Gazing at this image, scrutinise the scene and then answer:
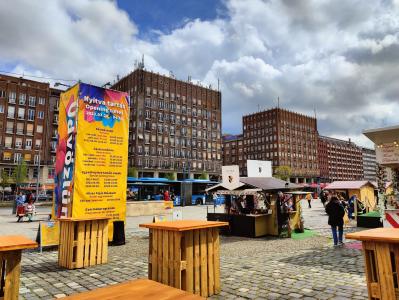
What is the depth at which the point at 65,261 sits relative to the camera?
8.15 m

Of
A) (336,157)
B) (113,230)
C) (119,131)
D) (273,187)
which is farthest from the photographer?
(336,157)

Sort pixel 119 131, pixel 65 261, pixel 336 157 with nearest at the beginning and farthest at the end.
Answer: pixel 65 261 < pixel 119 131 < pixel 336 157

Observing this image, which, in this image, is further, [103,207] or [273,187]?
[273,187]

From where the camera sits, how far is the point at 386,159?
29.6 ft

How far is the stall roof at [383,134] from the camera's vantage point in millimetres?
8594

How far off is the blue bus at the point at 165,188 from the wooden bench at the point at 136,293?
112 ft

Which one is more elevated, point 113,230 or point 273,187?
point 273,187

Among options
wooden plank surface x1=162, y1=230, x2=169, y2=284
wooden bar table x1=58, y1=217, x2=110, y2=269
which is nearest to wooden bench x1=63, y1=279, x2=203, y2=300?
wooden plank surface x1=162, y1=230, x2=169, y2=284

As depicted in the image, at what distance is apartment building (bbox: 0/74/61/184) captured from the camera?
200 feet

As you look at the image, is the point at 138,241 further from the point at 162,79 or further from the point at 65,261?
the point at 162,79

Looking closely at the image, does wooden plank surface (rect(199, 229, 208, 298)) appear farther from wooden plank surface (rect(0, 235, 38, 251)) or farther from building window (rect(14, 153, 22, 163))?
building window (rect(14, 153, 22, 163))

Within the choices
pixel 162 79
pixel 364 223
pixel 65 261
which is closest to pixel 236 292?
pixel 65 261

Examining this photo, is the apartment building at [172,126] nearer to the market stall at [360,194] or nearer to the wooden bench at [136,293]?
the market stall at [360,194]

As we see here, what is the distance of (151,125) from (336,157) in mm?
96052
